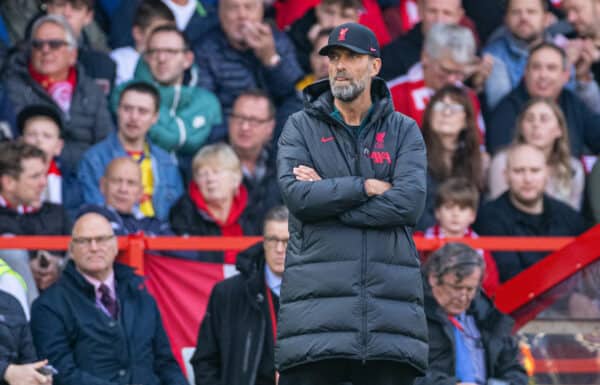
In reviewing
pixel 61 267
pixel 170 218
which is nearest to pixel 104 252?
pixel 61 267

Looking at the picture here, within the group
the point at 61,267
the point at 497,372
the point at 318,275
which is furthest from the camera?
the point at 61,267

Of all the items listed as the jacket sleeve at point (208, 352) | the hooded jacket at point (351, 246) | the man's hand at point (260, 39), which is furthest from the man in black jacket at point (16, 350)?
the man's hand at point (260, 39)

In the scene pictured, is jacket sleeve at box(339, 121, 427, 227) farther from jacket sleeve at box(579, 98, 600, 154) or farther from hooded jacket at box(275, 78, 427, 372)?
jacket sleeve at box(579, 98, 600, 154)

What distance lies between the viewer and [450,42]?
1266 centimetres

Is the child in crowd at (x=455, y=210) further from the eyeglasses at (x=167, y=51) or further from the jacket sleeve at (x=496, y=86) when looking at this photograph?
the eyeglasses at (x=167, y=51)

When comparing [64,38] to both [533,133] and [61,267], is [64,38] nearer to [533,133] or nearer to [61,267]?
[61,267]

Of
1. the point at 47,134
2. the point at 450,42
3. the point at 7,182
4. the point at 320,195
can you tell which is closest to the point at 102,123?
the point at 47,134

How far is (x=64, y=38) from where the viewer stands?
11953mm

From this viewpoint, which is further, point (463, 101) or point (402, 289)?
point (463, 101)

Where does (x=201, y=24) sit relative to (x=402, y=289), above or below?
above

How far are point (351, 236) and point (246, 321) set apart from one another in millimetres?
2460

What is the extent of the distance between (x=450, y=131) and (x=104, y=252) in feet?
Result: 11.6

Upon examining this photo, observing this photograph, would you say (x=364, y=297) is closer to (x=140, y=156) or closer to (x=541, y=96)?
(x=140, y=156)

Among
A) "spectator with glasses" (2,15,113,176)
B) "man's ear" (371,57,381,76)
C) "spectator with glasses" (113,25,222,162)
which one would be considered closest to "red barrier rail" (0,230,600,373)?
"spectator with glasses" (2,15,113,176)
